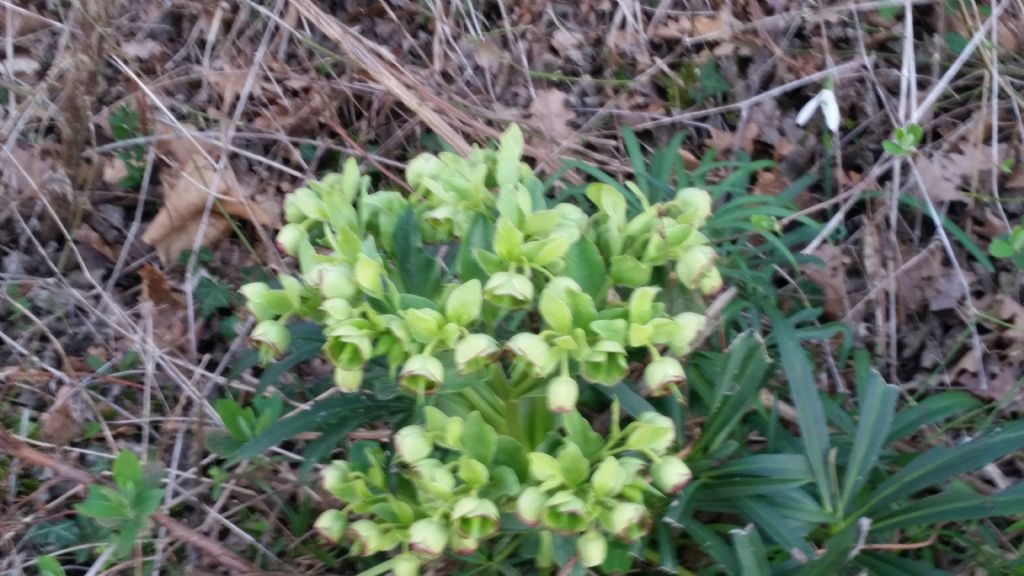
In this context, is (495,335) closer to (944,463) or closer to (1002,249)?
(944,463)

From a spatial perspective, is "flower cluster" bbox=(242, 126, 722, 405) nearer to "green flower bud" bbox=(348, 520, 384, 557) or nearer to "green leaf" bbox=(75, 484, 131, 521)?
"green flower bud" bbox=(348, 520, 384, 557)

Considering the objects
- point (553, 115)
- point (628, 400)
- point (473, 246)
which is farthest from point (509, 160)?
point (553, 115)

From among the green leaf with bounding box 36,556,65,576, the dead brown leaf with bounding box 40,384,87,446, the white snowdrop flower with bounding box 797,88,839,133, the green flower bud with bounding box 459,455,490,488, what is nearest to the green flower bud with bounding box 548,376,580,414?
the green flower bud with bounding box 459,455,490,488

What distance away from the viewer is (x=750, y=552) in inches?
40.4

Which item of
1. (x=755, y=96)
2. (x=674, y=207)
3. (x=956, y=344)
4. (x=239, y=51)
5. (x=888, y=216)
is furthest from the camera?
(x=239, y=51)

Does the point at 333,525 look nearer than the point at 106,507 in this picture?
Yes

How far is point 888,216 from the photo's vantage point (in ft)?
5.92

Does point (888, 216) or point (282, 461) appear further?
point (888, 216)

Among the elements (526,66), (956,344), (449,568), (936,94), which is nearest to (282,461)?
(449,568)

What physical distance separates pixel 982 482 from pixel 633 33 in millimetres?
1202

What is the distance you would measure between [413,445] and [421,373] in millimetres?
111

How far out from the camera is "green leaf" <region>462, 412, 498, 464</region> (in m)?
0.96

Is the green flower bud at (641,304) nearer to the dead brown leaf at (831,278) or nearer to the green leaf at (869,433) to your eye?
the green leaf at (869,433)

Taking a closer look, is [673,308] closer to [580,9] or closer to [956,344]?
[956,344]
